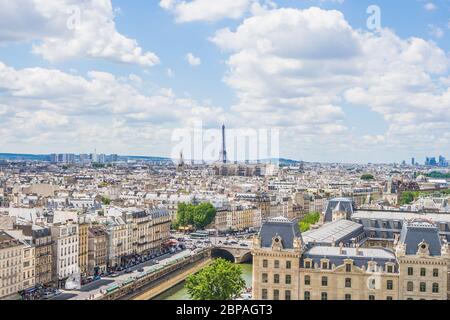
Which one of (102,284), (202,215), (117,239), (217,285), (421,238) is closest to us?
(421,238)

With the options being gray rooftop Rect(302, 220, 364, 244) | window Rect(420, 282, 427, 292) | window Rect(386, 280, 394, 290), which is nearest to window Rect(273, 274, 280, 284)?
A: window Rect(386, 280, 394, 290)

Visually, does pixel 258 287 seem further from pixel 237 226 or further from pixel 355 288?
pixel 237 226

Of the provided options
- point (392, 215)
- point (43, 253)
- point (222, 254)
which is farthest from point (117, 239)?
point (392, 215)

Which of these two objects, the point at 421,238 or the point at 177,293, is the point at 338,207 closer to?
the point at 177,293

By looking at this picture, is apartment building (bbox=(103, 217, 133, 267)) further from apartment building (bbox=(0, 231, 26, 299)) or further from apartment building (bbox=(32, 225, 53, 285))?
apartment building (bbox=(0, 231, 26, 299))

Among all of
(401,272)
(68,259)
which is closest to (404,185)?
(68,259)
